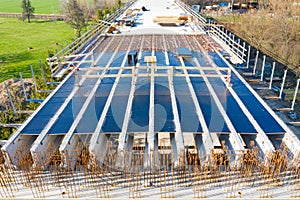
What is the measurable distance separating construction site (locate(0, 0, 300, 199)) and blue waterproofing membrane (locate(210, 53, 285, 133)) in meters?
0.03

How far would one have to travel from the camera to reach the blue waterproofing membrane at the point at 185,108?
19.4 feet

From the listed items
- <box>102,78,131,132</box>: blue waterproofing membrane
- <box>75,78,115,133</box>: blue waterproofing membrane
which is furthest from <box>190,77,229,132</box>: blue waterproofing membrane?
<box>75,78,115,133</box>: blue waterproofing membrane

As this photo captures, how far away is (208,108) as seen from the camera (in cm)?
673

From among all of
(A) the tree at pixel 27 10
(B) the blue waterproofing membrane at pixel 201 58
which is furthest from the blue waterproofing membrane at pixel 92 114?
(A) the tree at pixel 27 10

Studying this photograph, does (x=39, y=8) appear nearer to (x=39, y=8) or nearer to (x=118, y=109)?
(x=39, y=8)

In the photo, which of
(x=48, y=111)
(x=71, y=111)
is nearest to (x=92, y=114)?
(x=71, y=111)

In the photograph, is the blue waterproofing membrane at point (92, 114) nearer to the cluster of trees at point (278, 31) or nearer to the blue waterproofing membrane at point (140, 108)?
the blue waterproofing membrane at point (140, 108)

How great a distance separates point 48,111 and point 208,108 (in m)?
4.26

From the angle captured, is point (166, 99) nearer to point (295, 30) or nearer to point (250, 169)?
point (250, 169)

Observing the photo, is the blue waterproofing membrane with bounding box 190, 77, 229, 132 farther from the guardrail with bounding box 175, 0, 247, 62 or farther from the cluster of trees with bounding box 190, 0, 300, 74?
the cluster of trees with bounding box 190, 0, 300, 74

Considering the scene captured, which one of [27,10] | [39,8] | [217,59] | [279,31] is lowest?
[217,59]

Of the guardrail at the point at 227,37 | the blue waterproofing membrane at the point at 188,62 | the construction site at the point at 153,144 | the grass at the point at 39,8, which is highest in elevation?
the grass at the point at 39,8

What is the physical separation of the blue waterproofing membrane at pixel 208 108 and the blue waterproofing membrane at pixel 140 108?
146 centimetres

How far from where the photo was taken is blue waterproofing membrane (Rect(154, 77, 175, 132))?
19.4ft
